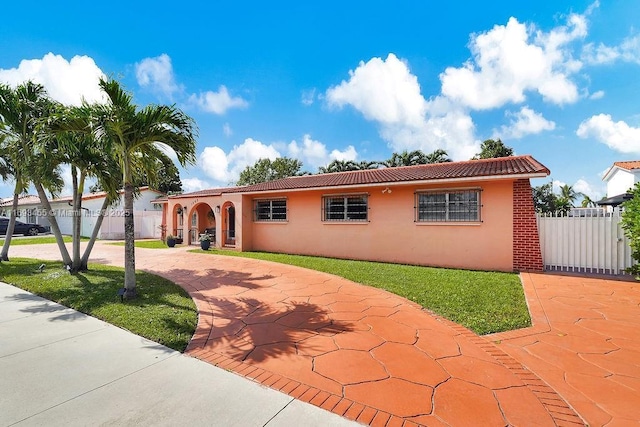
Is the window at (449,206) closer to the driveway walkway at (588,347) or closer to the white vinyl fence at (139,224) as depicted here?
the driveway walkway at (588,347)

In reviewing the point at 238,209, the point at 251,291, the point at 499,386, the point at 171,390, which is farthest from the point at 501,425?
the point at 238,209

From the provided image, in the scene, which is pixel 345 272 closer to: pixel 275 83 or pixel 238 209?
pixel 238 209

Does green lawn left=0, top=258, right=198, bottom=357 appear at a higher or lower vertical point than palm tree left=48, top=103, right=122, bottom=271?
lower

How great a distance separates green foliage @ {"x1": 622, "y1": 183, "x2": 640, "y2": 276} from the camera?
25.6ft

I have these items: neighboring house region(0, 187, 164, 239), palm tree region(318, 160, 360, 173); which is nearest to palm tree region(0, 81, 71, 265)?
neighboring house region(0, 187, 164, 239)

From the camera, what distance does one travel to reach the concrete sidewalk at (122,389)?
108 inches

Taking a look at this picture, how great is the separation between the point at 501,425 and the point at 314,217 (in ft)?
39.0

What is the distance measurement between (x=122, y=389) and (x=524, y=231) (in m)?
11.5

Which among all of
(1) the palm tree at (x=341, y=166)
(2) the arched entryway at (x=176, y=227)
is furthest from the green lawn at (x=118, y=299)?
(1) the palm tree at (x=341, y=166)

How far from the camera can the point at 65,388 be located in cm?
324

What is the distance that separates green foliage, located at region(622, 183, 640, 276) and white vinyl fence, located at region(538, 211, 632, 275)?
0.39m

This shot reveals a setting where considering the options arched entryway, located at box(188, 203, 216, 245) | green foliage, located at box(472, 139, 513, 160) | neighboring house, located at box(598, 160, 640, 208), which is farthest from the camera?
green foliage, located at box(472, 139, 513, 160)

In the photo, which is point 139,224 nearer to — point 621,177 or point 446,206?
point 446,206

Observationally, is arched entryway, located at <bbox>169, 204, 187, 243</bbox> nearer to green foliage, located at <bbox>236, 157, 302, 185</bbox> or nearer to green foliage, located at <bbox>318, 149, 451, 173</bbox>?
green foliage, located at <bbox>318, 149, 451, 173</bbox>
